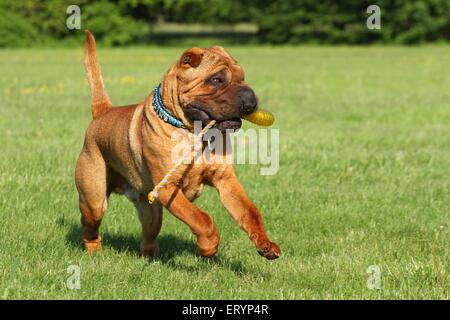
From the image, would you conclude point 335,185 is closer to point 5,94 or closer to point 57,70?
point 5,94

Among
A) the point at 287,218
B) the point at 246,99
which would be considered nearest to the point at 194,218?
the point at 246,99

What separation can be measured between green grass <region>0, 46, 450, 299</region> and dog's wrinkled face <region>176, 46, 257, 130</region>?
99 cm

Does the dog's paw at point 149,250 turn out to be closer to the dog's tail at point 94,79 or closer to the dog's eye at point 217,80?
the dog's tail at point 94,79

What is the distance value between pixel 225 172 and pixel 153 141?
0.48 m

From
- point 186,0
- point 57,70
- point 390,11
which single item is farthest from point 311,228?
point 186,0

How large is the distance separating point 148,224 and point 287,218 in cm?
139

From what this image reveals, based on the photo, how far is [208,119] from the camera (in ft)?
16.4

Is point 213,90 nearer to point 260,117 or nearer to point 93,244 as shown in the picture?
point 260,117

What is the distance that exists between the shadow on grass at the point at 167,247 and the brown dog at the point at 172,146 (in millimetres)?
293

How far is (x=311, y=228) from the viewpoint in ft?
21.5

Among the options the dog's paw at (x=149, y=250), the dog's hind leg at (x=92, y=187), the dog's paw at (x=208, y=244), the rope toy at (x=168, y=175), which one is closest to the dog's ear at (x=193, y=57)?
the rope toy at (x=168, y=175)

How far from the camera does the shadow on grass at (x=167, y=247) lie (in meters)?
5.52

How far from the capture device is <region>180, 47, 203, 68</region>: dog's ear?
502cm

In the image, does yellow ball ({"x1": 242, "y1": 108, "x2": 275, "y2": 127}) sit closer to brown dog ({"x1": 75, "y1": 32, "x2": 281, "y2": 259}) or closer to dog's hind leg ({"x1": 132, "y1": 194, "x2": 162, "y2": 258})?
brown dog ({"x1": 75, "y1": 32, "x2": 281, "y2": 259})
